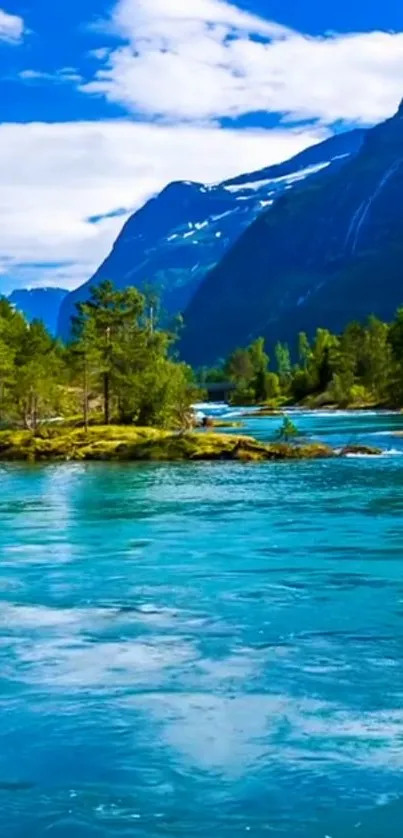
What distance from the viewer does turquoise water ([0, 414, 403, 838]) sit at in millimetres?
12508

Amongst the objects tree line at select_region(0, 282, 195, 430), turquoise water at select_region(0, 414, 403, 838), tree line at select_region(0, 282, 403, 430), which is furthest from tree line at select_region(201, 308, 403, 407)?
turquoise water at select_region(0, 414, 403, 838)

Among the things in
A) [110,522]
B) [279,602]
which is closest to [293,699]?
[279,602]

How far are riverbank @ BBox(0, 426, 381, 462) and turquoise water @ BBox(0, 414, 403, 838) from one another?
29.1 meters

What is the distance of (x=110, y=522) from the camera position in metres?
37.9

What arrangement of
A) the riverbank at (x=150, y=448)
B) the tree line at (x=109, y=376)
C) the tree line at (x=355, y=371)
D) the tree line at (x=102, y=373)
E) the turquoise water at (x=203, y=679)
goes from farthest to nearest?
the tree line at (x=355, y=371) → the tree line at (x=102, y=373) → the tree line at (x=109, y=376) → the riverbank at (x=150, y=448) → the turquoise water at (x=203, y=679)

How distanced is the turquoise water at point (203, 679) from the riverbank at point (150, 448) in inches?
1146

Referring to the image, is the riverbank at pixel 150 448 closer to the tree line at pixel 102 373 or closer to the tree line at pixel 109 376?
the tree line at pixel 102 373

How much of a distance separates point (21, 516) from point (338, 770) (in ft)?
91.4

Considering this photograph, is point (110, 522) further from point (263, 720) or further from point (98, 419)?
point (98, 419)

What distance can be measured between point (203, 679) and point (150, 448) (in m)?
51.3

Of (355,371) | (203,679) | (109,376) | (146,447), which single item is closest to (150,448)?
(146,447)

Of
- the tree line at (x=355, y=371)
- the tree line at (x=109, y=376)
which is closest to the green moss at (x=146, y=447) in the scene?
the tree line at (x=109, y=376)

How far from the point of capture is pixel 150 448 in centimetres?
6838

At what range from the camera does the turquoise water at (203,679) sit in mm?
12508
